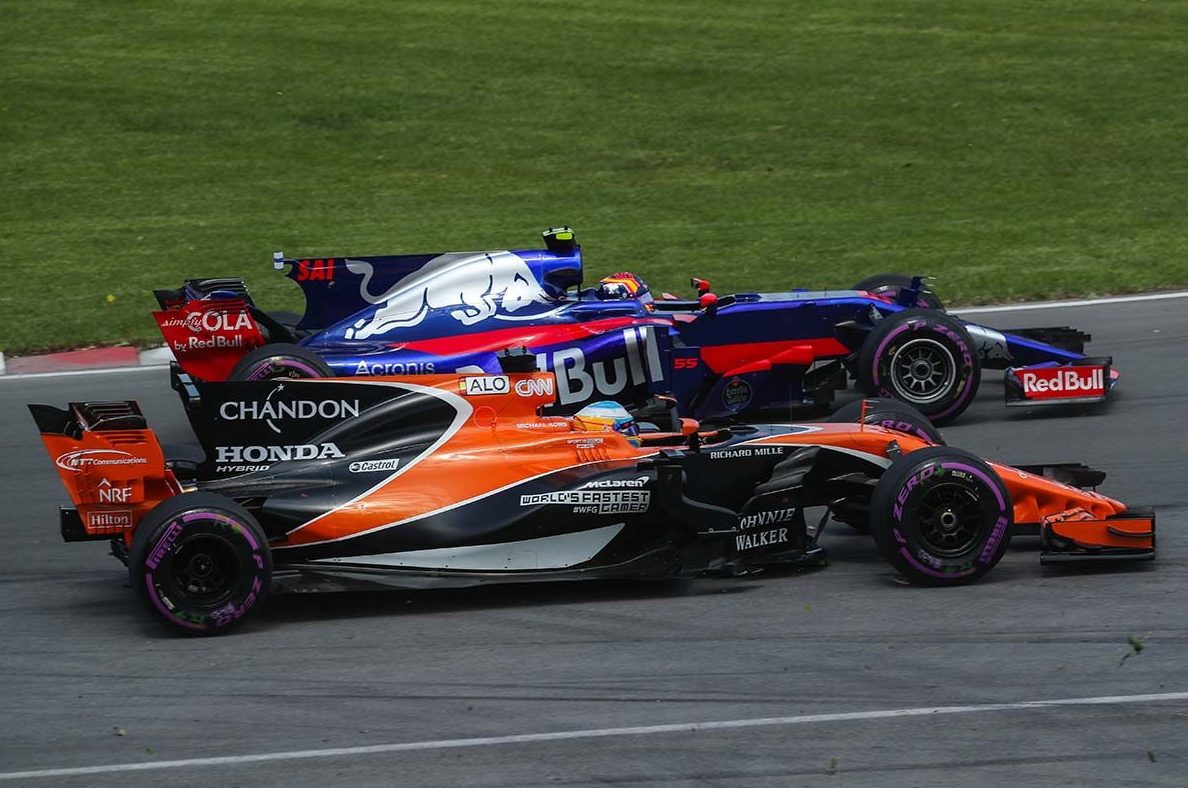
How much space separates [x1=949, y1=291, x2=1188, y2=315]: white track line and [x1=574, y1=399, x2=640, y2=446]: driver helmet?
6729 mm

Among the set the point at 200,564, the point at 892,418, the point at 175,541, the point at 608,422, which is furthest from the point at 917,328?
the point at 175,541

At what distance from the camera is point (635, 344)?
10.5 m

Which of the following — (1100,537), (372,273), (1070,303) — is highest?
(372,273)

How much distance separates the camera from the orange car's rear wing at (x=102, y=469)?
7.34 meters

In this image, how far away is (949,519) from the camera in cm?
753

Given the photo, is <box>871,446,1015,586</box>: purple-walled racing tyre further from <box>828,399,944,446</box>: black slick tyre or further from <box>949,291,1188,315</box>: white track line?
<box>949,291,1188,315</box>: white track line

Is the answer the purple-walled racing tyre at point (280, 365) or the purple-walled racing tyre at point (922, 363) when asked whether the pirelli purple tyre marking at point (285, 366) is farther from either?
the purple-walled racing tyre at point (922, 363)

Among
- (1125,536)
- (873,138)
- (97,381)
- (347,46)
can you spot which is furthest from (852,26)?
(1125,536)

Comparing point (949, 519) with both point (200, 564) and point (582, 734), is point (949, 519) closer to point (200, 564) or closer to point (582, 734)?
point (582, 734)

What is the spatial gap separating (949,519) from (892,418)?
1.06 m

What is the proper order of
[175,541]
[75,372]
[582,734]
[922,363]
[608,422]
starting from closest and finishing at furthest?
[582,734], [175,541], [608,422], [922,363], [75,372]

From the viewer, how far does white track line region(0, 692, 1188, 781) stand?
6121mm

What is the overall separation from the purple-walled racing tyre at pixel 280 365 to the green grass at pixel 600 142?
4.39 meters

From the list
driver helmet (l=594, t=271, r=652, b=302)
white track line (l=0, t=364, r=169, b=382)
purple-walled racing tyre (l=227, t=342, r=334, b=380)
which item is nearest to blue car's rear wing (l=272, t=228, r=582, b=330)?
driver helmet (l=594, t=271, r=652, b=302)
